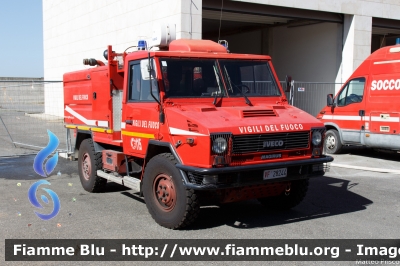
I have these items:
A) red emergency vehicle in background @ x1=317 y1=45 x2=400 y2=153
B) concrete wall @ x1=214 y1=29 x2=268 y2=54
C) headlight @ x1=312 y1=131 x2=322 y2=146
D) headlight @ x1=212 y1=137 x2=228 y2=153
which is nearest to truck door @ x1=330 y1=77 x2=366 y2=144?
red emergency vehicle in background @ x1=317 y1=45 x2=400 y2=153

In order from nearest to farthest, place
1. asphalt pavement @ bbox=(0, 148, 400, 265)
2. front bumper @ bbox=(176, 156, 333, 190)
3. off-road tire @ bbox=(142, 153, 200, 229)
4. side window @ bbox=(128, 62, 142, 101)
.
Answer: front bumper @ bbox=(176, 156, 333, 190)
off-road tire @ bbox=(142, 153, 200, 229)
asphalt pavement @ bbox=(0, 148, 400, 265)
side window @ bbox=(128, 62, 142, 101)

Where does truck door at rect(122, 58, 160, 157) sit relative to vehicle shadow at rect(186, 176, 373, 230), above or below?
above

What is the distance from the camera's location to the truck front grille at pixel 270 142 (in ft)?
19.3

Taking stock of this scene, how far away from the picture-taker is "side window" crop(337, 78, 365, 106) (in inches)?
501

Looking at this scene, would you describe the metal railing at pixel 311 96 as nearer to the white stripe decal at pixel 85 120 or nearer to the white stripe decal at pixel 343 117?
the white stripe decal at pixel 343 117

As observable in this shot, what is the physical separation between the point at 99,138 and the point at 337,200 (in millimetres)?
4385

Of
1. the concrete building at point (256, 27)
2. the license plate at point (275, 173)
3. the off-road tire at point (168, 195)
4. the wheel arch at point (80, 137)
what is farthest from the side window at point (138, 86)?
the concrete building at point (256, 27)

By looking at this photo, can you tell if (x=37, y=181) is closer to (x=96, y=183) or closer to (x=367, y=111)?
(x=96, y=183)

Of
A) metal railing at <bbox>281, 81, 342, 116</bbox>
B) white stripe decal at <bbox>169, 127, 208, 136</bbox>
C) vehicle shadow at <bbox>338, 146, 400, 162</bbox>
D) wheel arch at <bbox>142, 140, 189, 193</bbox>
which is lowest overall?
vehicle shadow at <bbox>338, 146, 400, 162</bbox>

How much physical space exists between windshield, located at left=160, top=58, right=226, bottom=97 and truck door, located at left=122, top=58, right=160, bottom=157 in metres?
0.23

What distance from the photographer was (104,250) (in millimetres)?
5531

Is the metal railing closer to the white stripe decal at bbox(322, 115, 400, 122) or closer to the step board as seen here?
the white stripe decal at bbox(322, 115, 400, 122)

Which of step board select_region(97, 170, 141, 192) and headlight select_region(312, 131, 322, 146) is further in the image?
step board select_region(97, 170, 141, 192)

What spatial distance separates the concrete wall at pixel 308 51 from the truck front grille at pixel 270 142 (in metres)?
14.8
